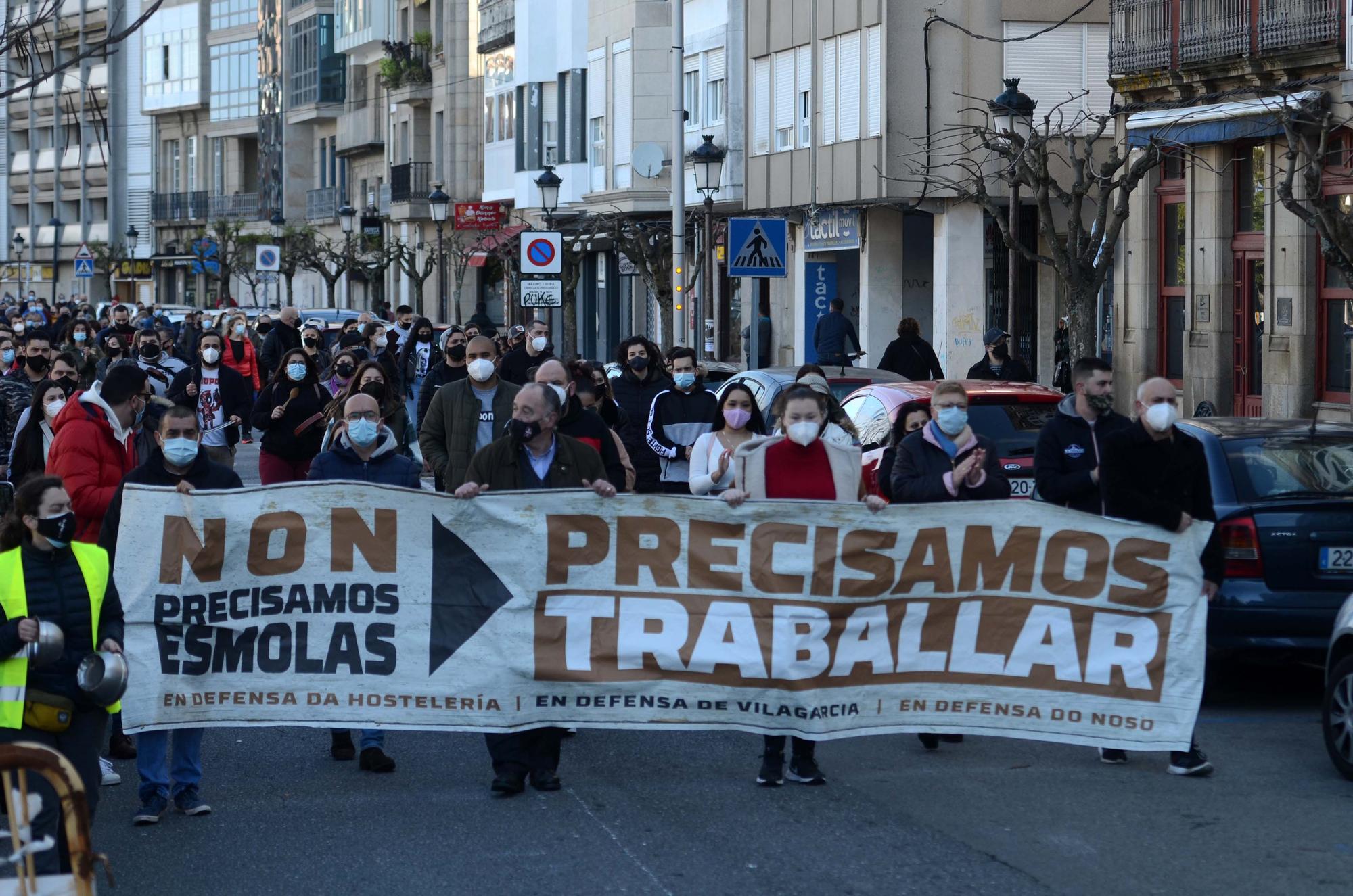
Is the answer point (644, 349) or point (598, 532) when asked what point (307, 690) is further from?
point (644, 349)

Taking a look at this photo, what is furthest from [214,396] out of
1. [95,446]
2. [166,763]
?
[166,763]

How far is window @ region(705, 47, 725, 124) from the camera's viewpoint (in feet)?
130

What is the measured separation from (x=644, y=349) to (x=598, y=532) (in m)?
6.20

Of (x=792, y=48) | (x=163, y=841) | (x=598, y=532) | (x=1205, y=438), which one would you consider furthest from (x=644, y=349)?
(x=792, y=48)

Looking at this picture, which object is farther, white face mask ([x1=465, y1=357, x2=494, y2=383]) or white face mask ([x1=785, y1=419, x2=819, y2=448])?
white face mask ([x1=465, y1=357, x2=494, y2=383])

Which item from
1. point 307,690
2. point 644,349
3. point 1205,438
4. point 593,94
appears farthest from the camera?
point 593,94

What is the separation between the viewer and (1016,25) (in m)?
32.1

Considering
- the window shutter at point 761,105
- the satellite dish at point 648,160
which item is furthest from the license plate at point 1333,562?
the satellite dish at point 648,160

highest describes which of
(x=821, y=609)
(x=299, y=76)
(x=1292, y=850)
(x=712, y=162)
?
(x=299, y=76)

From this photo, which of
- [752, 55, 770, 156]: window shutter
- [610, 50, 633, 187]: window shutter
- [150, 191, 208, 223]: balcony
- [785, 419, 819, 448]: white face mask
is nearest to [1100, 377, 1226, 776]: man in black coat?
[785, 419, 819, 448]: white face mask

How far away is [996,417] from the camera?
1394 cm

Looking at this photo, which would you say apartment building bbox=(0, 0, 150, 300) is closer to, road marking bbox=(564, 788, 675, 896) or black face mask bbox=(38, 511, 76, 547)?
road marking bbox=(564, 788, 675, 896)

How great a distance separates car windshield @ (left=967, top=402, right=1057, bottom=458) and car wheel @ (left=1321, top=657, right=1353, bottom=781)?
4.90 metres

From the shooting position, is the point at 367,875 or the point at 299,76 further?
the point at 299,76
